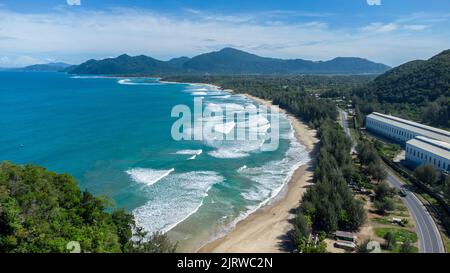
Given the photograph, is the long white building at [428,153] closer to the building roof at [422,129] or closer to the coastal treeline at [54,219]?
the building roof at [422,129]

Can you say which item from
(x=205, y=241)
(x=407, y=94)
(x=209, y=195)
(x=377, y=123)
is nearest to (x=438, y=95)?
(x=407, y=94)

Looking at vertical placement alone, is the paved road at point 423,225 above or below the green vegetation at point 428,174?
below

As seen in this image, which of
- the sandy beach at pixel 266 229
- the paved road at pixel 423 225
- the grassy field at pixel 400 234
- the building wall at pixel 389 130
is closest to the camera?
the paved road at pixel 423 225

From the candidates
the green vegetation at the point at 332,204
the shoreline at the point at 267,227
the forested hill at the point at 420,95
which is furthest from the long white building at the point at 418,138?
the shoreline at the point at 267,227

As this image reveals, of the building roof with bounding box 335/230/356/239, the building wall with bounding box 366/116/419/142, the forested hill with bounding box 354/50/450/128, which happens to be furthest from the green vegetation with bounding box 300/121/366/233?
the forested hill with bounding box 354/50/450/128

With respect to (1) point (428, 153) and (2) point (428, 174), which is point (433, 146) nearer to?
(1) point (428, 153)

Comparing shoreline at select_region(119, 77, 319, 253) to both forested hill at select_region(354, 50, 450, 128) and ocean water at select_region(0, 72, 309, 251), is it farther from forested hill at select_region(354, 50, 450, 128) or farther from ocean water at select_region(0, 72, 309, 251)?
forested hill at select_region(354, 50, 450, 128)
